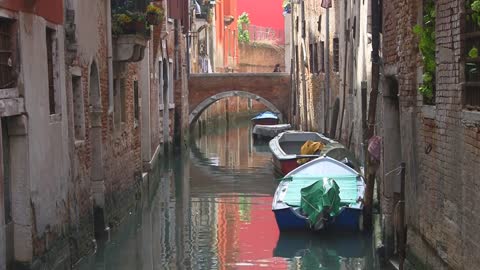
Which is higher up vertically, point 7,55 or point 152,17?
point 152,17

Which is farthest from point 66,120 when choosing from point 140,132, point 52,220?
point 140,132

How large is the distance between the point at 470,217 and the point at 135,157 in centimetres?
1106

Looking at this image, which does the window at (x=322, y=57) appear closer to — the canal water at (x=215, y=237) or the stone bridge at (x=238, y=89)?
the canal water at (x=215, y=237)

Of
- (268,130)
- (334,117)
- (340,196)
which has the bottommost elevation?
(268,130)

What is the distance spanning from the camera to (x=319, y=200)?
12547 mm

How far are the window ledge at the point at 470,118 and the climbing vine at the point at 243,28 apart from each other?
5067 cm

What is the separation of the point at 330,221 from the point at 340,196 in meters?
0.62

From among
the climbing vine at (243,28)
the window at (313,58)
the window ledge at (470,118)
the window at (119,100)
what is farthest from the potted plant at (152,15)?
the climbing vine at (243,28)

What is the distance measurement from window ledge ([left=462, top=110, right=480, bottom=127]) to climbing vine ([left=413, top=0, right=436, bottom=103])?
1.39m

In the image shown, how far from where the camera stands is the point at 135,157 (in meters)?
16.9

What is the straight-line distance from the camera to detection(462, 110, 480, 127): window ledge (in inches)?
247

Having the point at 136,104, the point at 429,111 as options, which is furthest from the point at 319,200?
the point at 136,104

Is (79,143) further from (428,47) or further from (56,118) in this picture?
(428,47)

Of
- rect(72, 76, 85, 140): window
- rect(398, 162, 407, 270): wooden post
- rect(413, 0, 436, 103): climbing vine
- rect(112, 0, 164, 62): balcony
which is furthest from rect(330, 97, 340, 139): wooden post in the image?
rect(413, 0, 436, 103): climbing vine
